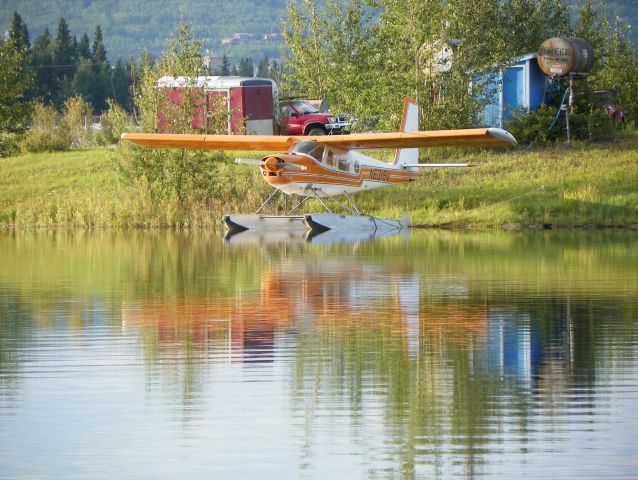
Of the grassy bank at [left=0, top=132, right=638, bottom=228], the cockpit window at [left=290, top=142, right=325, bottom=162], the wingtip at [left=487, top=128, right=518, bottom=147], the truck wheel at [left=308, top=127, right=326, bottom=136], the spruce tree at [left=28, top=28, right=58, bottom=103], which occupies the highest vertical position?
the spruce tree at [left=28, top=28, right=58, bottom=103]

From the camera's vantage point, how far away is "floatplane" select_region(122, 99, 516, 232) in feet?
83.2

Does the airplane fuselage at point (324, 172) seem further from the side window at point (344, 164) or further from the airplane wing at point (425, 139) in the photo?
the airplane wing at point (425, 139)

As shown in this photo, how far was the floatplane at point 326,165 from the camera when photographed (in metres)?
25.4

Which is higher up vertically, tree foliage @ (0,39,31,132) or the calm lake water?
tree foliage @ (0,39,31,132)

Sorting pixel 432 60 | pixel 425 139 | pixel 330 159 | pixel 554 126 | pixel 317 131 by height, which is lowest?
pixel 330 159

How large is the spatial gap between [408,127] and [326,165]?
3879mm

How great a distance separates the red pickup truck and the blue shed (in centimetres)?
699

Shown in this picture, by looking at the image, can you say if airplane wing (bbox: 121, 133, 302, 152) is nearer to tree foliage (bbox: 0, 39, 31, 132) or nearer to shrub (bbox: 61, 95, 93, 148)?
tree foliage (bbox: 0, 39, 31, 132)

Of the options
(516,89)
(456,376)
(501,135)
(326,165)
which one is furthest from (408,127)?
(456,376)

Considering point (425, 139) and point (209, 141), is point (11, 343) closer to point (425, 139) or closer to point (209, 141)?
point (425, 139)

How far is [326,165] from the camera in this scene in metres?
26.7

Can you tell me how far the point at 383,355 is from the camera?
10.1 metres

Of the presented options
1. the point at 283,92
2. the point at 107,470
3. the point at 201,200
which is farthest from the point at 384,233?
the point at 283,92

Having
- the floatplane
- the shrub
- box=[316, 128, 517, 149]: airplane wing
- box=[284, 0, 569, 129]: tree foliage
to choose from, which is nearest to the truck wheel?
box=[284, 0, 569, 129]: tree foliage
